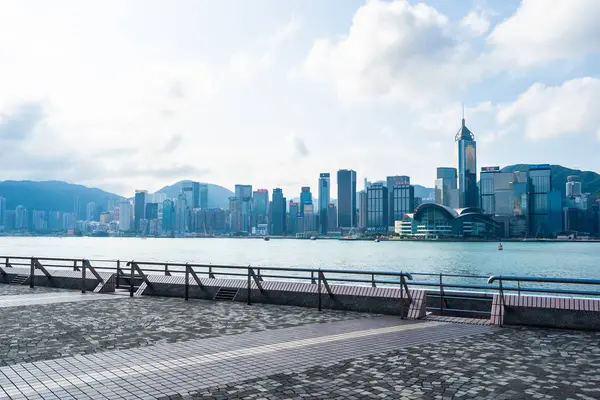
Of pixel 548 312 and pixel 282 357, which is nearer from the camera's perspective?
→ pixel 282 357

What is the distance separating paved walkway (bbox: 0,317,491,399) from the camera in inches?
320

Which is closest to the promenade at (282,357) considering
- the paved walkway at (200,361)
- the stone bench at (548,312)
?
the paved walkway at (200,361)

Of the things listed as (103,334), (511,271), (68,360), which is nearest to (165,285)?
(103,334)

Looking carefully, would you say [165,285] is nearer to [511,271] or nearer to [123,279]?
[123,279]

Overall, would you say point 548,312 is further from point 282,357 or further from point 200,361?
point 200,361

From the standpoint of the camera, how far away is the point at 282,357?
397 inches

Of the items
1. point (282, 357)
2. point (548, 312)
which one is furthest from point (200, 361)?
point (548, 312)

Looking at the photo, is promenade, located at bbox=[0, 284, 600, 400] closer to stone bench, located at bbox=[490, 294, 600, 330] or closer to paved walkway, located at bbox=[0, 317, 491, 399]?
paved walkway, located at bbox=[0, 317, 491, 399]

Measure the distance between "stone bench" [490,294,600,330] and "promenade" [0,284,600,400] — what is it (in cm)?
49

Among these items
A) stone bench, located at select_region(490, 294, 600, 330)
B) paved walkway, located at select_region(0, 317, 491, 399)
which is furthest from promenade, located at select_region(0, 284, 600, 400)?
stone bench, located at select_region(490, 294, 600, 330)

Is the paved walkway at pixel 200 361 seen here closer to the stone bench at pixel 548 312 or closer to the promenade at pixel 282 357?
the promenade at pixel 282 357

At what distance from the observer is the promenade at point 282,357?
316 inches

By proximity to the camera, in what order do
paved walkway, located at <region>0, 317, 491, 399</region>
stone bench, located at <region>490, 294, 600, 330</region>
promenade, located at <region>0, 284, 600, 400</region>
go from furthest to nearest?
1. stone bench, located at <region>490, 294, 600, 330</region>
2. paved walkway, located at <region>0, 317, 491, 399</region>
3. promenade, located at <region>0, 284, 600, 400</region>

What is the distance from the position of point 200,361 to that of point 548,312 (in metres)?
9.01
